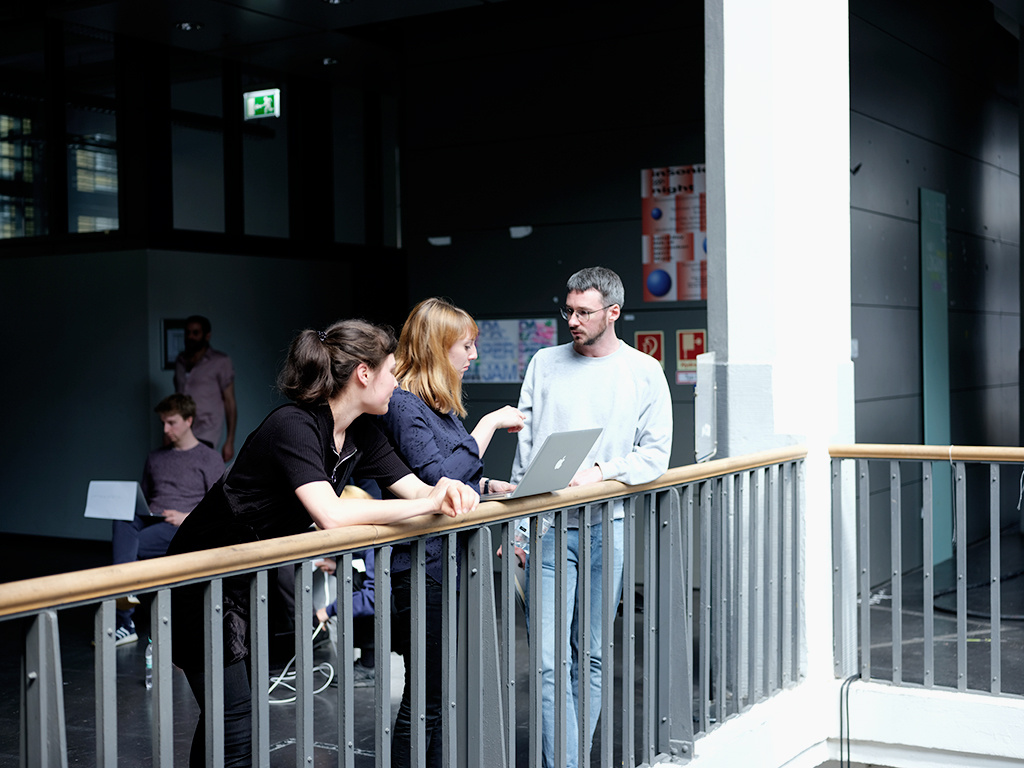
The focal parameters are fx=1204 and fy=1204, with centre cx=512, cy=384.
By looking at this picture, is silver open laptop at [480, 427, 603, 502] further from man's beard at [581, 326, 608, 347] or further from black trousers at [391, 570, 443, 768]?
man's beard at [581, 326, 608, 347]

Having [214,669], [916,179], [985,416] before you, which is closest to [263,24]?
[916,179]

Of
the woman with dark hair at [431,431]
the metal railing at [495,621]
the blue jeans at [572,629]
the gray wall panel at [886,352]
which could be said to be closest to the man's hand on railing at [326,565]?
the metal railing at [495,621]

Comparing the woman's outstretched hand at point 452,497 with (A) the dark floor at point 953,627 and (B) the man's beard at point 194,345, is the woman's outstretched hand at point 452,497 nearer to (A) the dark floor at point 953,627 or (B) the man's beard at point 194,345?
(A) the dark floor at point 953,627

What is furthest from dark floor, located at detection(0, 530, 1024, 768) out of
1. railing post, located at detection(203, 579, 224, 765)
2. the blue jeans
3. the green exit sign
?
the green exit sign

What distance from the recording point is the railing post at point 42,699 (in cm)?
178

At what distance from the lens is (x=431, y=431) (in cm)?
315

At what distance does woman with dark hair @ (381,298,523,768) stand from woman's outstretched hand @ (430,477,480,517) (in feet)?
1.84

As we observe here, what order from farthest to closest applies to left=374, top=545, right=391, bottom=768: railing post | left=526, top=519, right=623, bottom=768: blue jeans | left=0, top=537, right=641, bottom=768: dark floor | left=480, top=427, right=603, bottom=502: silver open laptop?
left=0, top=537, right=641, bottom=768: dark floor, left=526, top=519, right=623, bottom=768: blue jeans, left=480, top=427, right=603, bottom=502: silver open laptop, left=374, top=545, right=391, bottom=768: railing post

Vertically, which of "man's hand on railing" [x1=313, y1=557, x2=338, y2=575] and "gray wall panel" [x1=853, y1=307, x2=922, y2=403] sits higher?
"gray wall panel" [x1=853, y1=307, x2=922, y2=403]

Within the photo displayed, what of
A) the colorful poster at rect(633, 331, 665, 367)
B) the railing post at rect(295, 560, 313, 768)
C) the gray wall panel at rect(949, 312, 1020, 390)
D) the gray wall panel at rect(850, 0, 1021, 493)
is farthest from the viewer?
the gray wall panel at rect(949, 312, 1020, 390)

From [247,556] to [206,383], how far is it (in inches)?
231

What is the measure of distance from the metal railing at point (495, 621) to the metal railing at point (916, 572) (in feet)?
0.68

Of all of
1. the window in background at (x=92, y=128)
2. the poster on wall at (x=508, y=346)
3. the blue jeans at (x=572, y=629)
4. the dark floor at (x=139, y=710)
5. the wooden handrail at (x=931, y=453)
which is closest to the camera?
the blue jeans at (x=572, y=629)

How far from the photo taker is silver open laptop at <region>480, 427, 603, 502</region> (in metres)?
2.71
